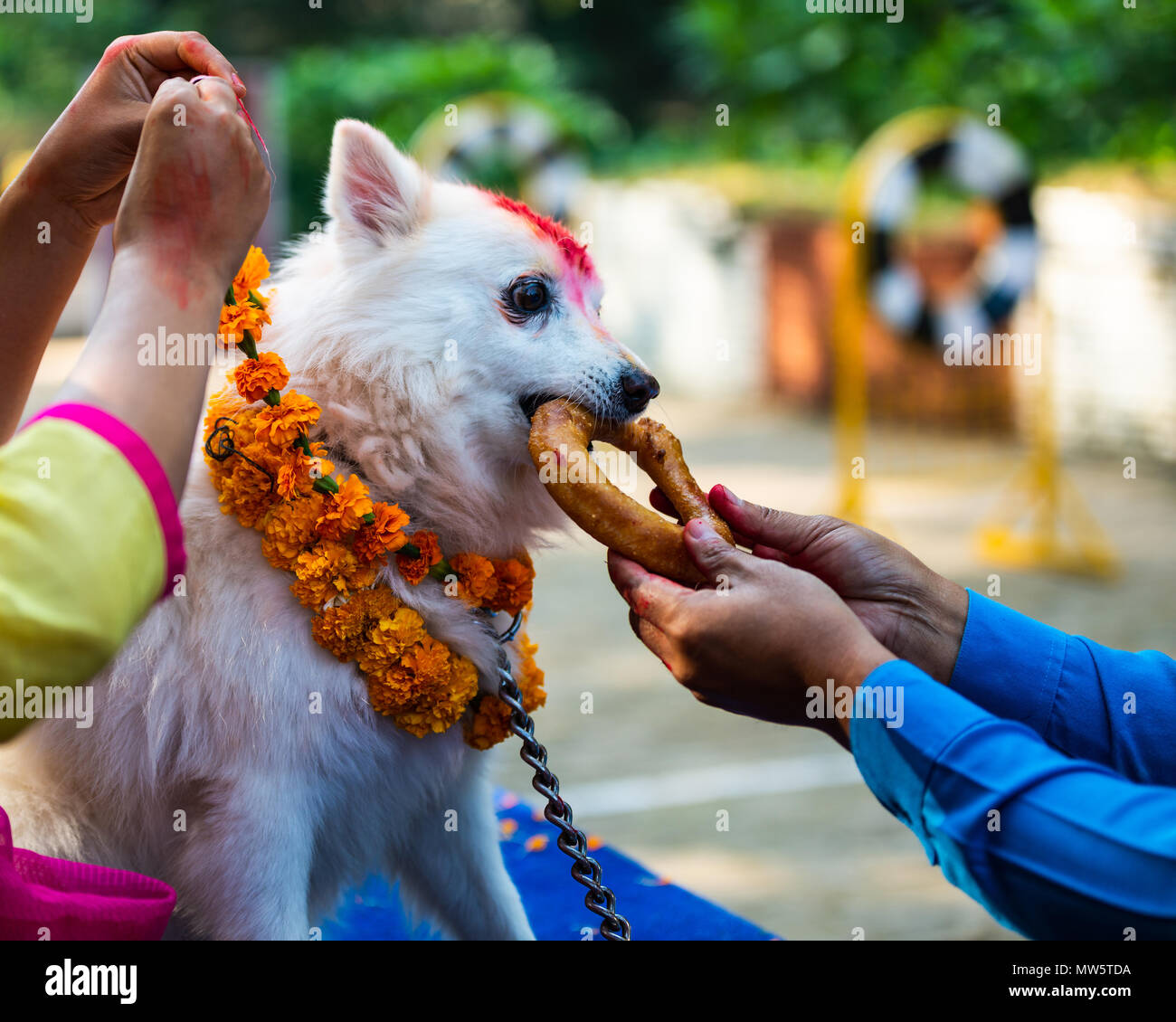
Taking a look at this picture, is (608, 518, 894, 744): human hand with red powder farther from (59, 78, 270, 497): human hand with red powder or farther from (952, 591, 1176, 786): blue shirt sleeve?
(59, 78, 270, 497): human hand with red powder

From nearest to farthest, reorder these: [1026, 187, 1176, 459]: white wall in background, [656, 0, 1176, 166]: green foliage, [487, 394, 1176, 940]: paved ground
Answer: [487, 394, 1176, 940]: paved ground, [1026, 187, 1176, 459]: white wall in background, [656, 0, 1176, 166]: green foliage

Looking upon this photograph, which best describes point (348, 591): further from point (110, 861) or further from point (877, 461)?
point (877, 461)

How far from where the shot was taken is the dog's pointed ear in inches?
101

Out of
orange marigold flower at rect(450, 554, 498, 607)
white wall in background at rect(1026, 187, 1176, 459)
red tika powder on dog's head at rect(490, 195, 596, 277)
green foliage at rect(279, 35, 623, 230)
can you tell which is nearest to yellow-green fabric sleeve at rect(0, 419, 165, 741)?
orange marigold flower at rect(450, 554, 498, 607)

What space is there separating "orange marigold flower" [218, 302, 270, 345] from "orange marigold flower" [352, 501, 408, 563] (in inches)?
16.3

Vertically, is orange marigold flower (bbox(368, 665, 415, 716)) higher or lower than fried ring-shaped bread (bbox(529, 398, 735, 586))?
lower

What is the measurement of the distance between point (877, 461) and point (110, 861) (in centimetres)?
972

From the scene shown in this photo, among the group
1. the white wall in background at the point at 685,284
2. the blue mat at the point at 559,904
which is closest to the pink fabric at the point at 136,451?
the blue mat at the point at 559,904

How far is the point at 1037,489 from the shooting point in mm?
8930

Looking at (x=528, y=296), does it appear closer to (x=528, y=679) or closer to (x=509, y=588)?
(x=509, y=588)

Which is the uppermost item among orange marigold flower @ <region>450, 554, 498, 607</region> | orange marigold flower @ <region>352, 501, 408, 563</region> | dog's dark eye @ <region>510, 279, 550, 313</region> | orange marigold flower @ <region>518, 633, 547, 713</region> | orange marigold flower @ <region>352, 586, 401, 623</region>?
dog's dark eye @ <region>510, 279, 550, 313</region>

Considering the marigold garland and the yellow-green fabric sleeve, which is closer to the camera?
the yellow-green fabric sleeve

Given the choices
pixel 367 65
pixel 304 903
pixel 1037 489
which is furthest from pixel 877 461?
pixel 367 65

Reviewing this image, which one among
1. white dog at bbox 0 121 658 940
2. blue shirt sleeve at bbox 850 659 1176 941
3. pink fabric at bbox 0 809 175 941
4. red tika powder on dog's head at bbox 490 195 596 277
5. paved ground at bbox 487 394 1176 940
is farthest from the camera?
paved ground at bbox 487 394 1176 940
